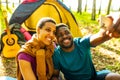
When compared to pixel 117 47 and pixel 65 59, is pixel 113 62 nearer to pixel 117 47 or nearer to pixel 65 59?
pixel 117 47

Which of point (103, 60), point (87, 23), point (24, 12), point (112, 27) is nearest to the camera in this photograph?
point (112, 27)

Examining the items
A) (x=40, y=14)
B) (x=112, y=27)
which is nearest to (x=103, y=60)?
(x=40, y=14)

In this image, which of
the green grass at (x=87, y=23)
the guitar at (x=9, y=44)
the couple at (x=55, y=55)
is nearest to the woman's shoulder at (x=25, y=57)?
the couple at (x=55, y=55)

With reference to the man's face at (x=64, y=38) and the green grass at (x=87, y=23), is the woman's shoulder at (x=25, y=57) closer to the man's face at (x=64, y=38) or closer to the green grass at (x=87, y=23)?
the man's face at (x=64, y=38)

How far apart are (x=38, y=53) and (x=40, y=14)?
292 centimetres

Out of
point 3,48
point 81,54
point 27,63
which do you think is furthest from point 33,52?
point 3,48

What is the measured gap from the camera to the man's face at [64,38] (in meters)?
2.82

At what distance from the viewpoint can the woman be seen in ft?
8.70

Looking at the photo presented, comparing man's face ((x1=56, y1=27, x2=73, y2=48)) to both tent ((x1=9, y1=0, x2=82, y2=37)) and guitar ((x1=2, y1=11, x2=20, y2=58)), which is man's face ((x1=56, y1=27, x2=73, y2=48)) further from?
tent ((x1=9, y1=0, x2=82, y2=37))

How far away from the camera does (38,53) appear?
2.68 meters

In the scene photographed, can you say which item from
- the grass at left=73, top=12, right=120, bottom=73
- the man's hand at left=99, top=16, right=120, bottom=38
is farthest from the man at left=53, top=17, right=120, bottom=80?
the grass at left=73, top=12, right=120, bottom=73

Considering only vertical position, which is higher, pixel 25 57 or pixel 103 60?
pixel 25 57

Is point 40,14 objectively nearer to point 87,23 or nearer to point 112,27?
point 87,23

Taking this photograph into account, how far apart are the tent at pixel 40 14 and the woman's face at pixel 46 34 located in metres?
2.74
